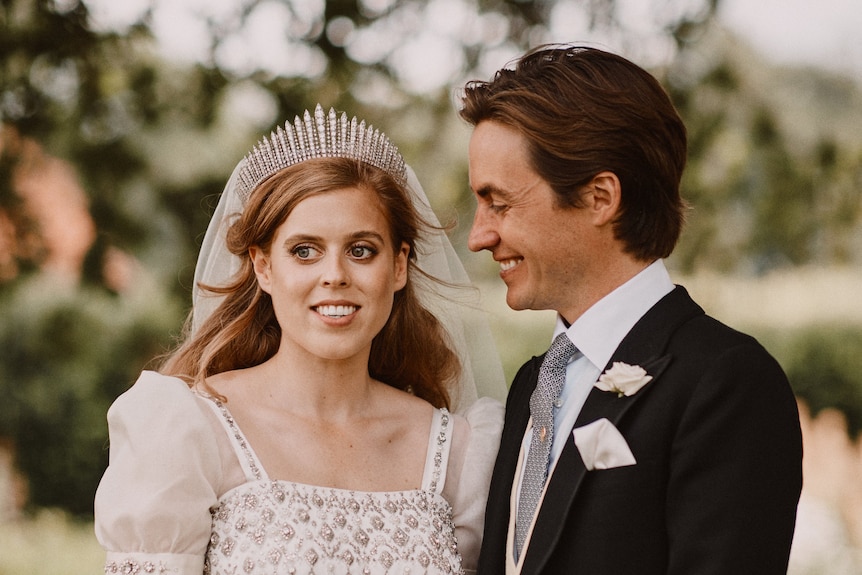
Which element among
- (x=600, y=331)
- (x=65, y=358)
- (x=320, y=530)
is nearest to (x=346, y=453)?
(x=320, y=530)

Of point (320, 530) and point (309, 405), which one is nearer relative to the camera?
point (320, 530)

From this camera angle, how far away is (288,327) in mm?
3100

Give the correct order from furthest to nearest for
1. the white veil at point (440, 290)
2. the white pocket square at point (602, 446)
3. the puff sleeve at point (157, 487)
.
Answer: the white veil at point (440, 290) < the puff sleeve at point (157, 487) < the white pocket square at point (602, 446)

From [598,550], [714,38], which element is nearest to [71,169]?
[714,38]

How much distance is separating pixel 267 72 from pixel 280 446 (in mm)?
3080

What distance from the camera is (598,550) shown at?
2465 millimetres

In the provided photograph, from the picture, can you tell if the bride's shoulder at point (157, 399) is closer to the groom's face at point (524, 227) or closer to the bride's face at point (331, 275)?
the bride's face at point (331, 275)

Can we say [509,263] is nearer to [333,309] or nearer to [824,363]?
[333,309]

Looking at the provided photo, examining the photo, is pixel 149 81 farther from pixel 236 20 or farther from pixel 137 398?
pixel 137 398

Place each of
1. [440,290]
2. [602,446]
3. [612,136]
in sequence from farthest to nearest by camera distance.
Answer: [440,290] < [612,136] < [602,446]

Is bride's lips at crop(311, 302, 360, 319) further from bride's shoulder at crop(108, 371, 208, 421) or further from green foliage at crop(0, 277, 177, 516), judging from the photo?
green foliage at crop(0, 277, 177, 516)

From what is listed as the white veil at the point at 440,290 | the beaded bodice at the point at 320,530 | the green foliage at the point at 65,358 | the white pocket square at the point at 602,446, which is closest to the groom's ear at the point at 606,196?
the white pocket square at the point at 602,446

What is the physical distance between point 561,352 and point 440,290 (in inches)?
37.7

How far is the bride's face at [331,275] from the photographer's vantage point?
3.03 metres
